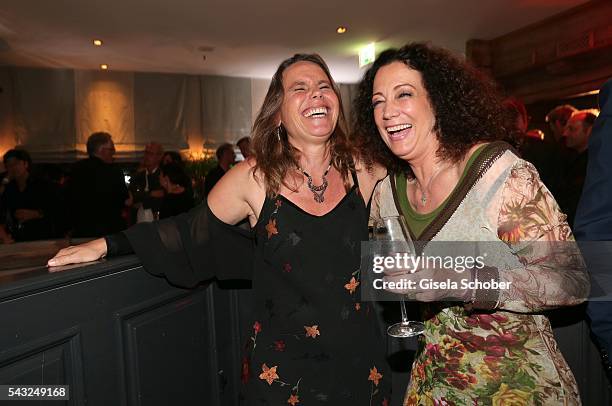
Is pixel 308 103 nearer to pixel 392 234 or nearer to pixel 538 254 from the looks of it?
pixel 392 234

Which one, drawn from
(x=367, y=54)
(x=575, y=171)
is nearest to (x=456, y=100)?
(x=575, y=171)

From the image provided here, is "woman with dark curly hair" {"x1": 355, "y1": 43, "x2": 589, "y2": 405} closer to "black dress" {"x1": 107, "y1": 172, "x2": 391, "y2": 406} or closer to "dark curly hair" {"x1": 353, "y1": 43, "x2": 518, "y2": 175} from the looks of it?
"dark curly hair" {"x1": 353, "y1": 43, "x2": 518, "y2": 175}

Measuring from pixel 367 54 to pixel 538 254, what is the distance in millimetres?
7281

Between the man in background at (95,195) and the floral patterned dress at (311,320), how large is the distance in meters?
3.40

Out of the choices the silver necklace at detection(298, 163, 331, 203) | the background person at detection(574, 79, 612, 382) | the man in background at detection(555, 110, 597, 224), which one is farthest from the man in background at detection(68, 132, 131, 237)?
the background person at detection(574, 79, 612, 382)

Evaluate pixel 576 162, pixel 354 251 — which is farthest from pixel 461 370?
pixel 576 162

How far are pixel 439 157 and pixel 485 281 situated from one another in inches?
18.9

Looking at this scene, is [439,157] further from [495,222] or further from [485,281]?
[485,281]

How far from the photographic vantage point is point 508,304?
120 cm

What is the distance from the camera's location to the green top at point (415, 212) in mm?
1412

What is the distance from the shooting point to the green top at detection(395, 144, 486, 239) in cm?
141

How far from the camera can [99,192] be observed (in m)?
4.59

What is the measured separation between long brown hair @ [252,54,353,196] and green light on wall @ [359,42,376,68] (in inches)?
243

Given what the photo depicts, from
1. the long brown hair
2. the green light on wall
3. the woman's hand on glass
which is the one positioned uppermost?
the green light on wall
